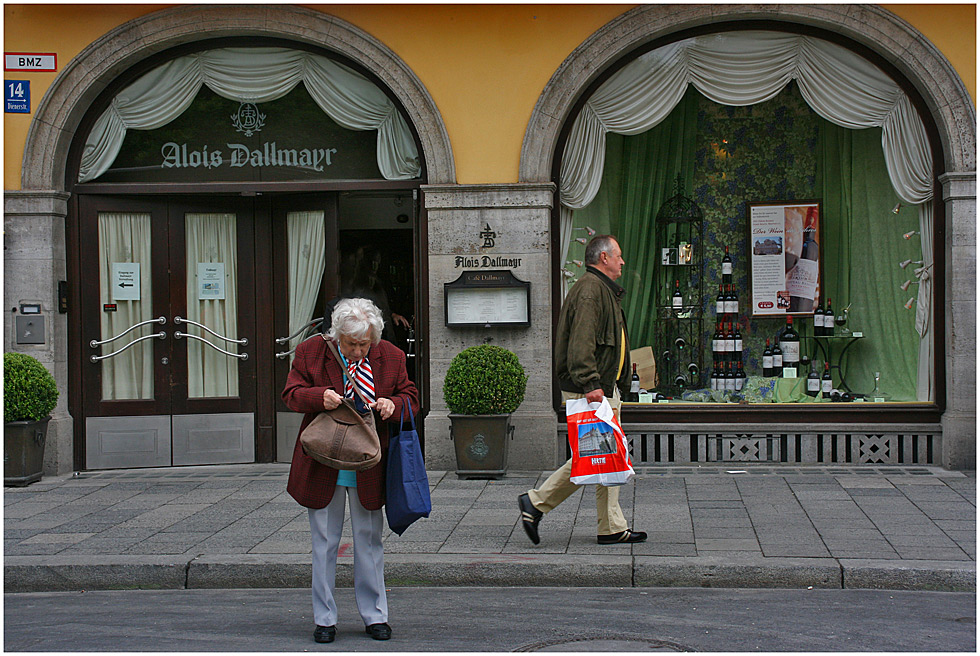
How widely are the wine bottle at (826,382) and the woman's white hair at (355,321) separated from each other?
6.22 metres

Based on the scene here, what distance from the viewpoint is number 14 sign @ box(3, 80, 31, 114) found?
368 inches

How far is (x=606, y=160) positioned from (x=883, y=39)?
271 cm

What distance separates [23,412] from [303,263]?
2.86 metres

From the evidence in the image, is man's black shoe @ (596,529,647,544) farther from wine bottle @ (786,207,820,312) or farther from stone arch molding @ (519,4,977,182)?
wine bottle @ (786,207,820,312)

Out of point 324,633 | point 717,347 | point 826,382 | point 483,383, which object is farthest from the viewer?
point 717,347

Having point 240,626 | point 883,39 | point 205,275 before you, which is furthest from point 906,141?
point 240,626

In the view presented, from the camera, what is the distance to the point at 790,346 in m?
9.95

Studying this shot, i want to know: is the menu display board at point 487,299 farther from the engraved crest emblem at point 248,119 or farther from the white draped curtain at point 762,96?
the engraved crest emblem at point 248,119

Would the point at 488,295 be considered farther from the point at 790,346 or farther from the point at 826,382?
the point at 826,382

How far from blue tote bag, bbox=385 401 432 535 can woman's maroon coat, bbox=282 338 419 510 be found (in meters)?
0.05

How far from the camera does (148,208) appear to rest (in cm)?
979

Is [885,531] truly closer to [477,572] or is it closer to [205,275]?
[477,572]

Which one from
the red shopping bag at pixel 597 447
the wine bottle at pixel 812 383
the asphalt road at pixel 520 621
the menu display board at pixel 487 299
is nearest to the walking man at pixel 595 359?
the red shopping bag at pixel 597 447

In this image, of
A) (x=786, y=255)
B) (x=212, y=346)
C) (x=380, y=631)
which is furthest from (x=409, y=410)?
(x=786, y=255)
